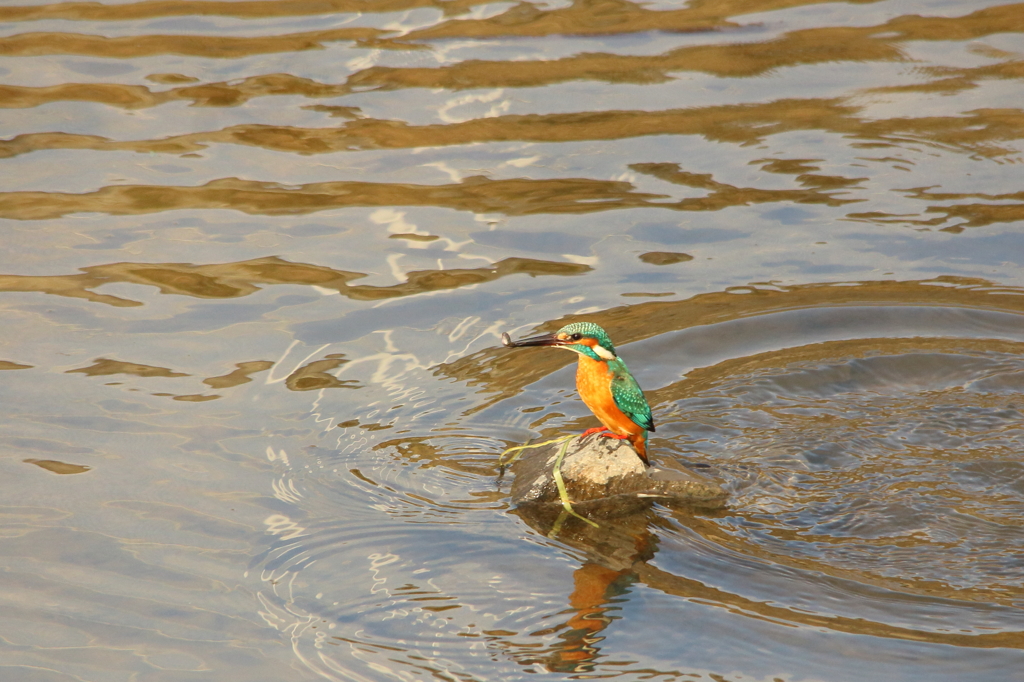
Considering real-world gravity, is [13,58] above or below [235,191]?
above

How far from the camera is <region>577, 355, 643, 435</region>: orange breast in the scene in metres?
4.66

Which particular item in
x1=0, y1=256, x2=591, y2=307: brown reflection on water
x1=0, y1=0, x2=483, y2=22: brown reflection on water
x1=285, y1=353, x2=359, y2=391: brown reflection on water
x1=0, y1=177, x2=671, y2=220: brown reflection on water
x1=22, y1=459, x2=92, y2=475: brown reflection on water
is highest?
x1=0, y1=0, x2=483, y2=22: brown reflection on water

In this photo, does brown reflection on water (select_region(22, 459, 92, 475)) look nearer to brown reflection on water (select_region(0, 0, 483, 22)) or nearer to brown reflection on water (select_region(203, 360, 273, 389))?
brown reflection on water (select_region(203, 360, 273, 389))

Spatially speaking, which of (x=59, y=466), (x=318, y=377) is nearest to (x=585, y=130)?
(x=318, y=377)

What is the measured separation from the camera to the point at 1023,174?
7.62 metres

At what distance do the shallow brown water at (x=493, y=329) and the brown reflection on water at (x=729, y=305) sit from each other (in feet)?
0.11

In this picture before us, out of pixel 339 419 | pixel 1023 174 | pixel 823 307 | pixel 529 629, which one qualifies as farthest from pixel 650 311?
pixel 1023 174

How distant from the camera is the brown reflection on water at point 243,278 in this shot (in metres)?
6.64

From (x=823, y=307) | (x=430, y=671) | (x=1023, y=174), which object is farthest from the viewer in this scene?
(x=1023, y=174)

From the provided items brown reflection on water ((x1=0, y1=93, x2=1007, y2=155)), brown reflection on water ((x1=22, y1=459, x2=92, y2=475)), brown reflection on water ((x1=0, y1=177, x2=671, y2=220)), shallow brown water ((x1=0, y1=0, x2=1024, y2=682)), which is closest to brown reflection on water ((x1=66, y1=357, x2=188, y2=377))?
shallow brown water ((x1=0, y1=0, x2=1024, y2=682))

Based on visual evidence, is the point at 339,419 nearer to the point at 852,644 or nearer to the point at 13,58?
the point at 852,644

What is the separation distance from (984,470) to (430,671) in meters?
2.81

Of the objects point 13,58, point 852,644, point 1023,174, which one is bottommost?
point 852,644

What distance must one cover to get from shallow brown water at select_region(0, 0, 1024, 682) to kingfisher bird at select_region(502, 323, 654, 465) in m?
0.45
